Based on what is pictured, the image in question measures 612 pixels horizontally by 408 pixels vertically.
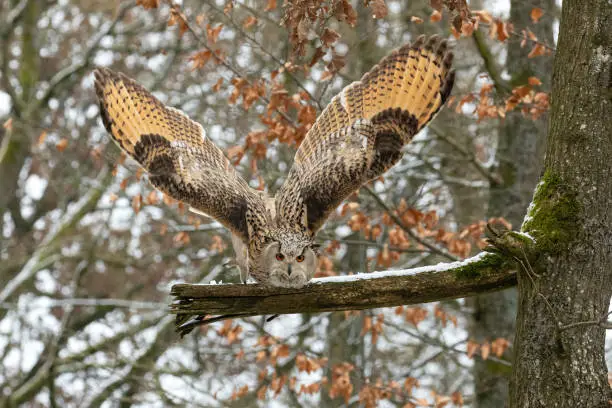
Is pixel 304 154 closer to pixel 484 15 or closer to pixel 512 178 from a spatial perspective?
pixel 484 15

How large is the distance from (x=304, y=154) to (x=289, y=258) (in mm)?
1181

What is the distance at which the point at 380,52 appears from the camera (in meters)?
10.2

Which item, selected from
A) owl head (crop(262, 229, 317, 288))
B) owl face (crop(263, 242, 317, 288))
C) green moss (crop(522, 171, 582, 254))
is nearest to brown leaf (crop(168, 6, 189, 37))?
owl head (crop(262, 229, 317, 288))

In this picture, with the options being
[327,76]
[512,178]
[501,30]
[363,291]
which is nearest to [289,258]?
[363,291]

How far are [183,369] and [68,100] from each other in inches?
324

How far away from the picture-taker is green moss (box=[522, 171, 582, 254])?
3748 millimetres

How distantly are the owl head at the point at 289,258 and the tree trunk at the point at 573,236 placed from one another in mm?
1423

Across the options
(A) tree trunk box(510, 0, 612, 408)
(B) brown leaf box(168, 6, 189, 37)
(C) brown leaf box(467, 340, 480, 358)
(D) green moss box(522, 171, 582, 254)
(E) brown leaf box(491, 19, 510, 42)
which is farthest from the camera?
(C) brown leaf box(467, 340, 480, 358)

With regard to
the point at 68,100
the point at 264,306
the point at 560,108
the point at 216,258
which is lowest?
the point at 264,306

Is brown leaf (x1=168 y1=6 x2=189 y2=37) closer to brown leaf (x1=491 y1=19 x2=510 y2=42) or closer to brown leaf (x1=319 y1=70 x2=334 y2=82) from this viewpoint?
brown leaf (x1=319 y1=70 x2=334 y2=82)

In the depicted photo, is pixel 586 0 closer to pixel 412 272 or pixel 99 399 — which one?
pixel 412 272

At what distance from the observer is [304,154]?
5922mm

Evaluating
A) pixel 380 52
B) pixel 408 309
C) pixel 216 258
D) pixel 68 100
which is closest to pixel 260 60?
pixel 380 52

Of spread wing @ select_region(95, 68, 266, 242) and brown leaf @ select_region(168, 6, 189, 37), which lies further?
brown leaf @ select_region(168, 6, 189, 37)
